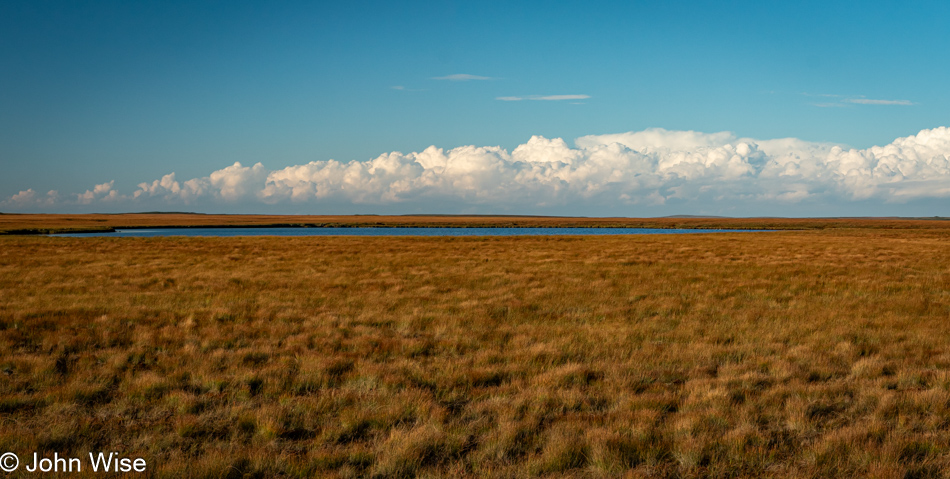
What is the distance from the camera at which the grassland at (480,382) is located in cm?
541

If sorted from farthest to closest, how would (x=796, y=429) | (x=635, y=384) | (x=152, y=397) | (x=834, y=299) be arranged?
1. (x=834, y=299)
2. (x=635, y=384)
3. (x=152, y=397)
4. (x=796, y=429)

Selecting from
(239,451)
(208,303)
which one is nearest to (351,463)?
(239,451)

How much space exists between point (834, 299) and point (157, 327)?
60.5ft

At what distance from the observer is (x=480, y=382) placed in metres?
7.95

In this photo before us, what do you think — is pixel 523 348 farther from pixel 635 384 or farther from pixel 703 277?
pixel 703 277

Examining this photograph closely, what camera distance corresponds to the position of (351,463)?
5.29 metres
